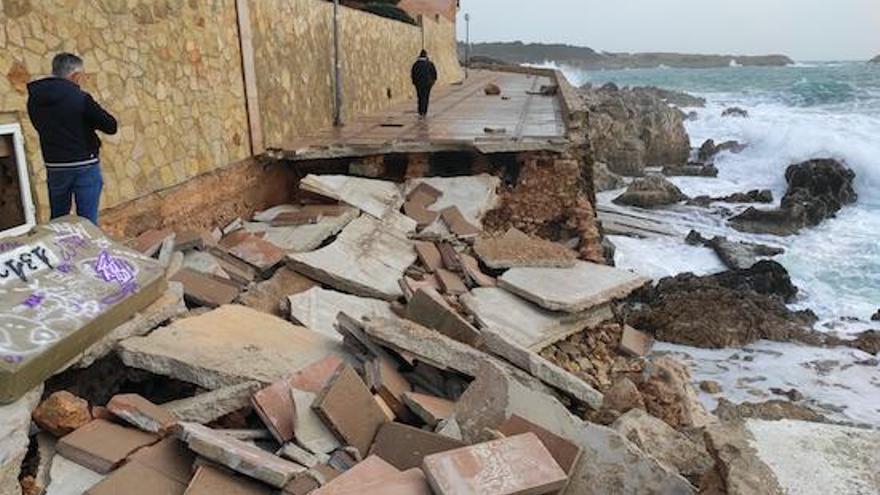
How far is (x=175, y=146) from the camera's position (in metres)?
7.43

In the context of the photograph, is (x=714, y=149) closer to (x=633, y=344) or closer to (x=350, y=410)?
(x=633, y=344)

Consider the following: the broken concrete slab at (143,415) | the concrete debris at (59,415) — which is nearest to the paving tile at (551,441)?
the broken concrete slab at (143,415)

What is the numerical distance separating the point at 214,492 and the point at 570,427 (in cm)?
182

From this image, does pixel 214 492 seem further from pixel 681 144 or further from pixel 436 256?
pixel 681 144

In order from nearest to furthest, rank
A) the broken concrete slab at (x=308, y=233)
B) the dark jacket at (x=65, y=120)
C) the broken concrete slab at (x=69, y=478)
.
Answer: the broken concrete slab at (x=69, y=478), the dark jacket at (x=65, y=120), the broken concrete slab at (x=308, y=233)

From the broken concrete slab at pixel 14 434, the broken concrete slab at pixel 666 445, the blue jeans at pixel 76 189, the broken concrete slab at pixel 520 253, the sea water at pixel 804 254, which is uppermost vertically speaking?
the blue jeans at pixel 76 189

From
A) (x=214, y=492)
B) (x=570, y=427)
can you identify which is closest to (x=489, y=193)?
(x=570, y=427)

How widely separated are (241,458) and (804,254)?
17.0 m

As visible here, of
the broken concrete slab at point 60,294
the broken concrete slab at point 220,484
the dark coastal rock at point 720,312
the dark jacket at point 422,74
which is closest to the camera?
the broken concrete slab at point 220,484

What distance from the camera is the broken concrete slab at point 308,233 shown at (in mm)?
7246

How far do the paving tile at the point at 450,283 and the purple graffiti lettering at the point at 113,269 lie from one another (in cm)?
293

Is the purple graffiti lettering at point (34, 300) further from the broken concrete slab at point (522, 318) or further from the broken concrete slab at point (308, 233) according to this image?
the broken concrete slab at point (522, 318)

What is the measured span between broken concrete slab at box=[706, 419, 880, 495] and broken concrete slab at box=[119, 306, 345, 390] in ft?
7.77

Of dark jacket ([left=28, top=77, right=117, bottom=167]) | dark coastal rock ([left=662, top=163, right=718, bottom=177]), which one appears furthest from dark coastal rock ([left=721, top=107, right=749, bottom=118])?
dark jacket ([left=28, top=77, right=117, bottom=167])
